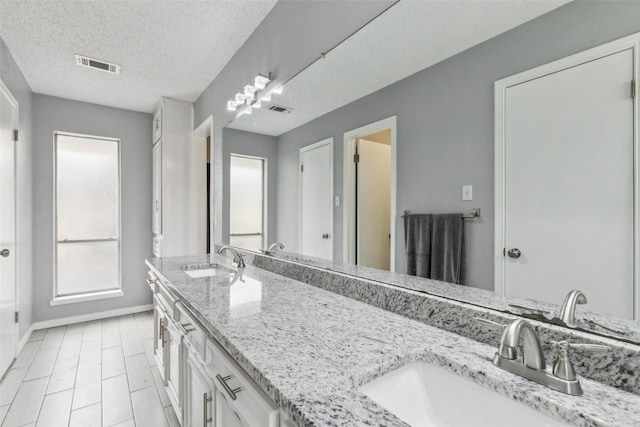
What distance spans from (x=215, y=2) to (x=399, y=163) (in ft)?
5.57

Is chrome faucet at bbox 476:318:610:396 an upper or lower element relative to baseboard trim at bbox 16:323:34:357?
upper

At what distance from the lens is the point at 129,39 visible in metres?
2.26

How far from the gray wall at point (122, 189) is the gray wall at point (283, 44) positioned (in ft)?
5.34

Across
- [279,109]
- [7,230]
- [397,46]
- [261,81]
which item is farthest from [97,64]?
[397,46]

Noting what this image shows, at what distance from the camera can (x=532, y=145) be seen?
2.50 feet

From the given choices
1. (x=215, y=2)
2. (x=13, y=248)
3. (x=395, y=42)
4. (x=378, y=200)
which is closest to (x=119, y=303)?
(x=13, y=248)

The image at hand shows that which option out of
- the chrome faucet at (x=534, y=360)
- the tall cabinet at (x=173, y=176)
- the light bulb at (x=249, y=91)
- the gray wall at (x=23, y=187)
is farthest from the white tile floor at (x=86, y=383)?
the light bulb at (x=249, y=91)

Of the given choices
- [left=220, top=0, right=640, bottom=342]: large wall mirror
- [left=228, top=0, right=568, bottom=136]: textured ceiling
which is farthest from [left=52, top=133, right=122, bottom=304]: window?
[left=220, top=0, right=640, bottom=342]: large wall mirror

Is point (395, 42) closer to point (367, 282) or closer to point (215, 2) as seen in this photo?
point (367, 282)

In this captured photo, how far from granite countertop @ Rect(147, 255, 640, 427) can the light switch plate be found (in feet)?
1.37

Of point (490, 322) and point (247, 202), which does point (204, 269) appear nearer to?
point (247, 202)

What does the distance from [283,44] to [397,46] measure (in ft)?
3.28

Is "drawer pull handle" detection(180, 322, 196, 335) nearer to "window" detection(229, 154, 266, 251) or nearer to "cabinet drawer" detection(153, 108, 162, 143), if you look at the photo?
"window" detection(229, 154, 266, 251)

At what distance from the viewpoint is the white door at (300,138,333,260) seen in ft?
4.73
